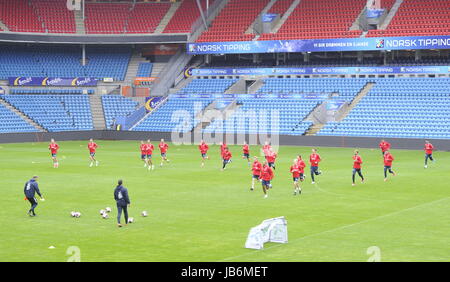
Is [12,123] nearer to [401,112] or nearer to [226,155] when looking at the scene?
[226,155]

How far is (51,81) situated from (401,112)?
35906 millimetres

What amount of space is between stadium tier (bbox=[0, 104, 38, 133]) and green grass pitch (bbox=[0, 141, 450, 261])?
2131cm

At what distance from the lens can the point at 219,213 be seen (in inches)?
1089

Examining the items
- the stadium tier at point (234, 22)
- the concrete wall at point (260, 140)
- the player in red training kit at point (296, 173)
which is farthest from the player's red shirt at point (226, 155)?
the stadium tier at point (234, 22)

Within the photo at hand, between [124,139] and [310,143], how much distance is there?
63.0ft

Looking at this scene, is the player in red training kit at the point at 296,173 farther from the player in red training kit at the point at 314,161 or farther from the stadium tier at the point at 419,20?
the stadium tier at the point at 419,20

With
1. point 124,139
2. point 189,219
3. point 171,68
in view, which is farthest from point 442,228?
point 171,68

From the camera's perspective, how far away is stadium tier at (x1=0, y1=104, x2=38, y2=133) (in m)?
67.4

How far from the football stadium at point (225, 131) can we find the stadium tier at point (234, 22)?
24 centimetres

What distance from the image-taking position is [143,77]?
79.6 m

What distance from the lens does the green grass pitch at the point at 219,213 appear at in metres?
20.9

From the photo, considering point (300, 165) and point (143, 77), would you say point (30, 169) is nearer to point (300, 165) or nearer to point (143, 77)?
point (300, 165)

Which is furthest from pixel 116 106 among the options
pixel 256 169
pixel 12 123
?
pixel 256 169

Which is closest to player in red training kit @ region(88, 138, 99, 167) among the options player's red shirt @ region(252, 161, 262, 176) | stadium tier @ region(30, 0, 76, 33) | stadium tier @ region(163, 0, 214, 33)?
player's red shirt @ region(252, 161, 262, 176)
